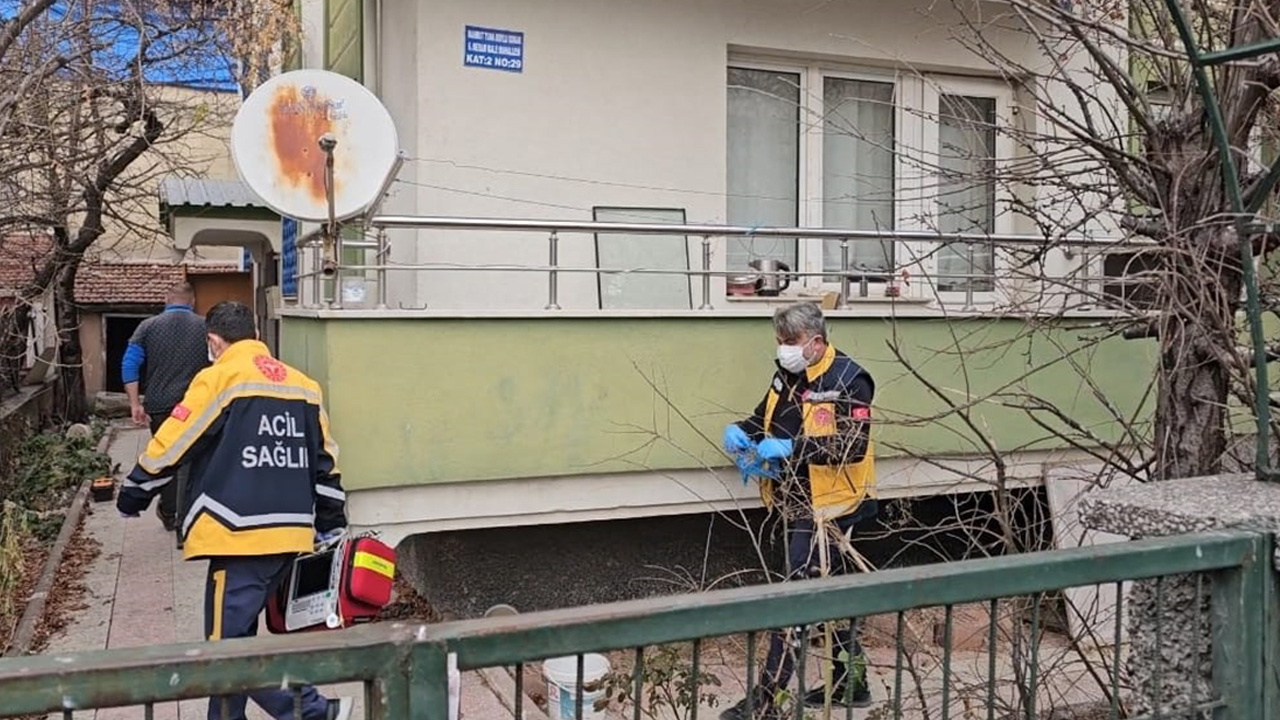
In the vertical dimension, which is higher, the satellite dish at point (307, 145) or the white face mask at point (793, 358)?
the satellite dish at point (307, 145)

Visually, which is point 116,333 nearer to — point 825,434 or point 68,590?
point 68,590

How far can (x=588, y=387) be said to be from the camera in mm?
5062

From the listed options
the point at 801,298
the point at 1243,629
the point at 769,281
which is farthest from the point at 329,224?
the point at 1243,629

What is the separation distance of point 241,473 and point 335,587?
611 mm

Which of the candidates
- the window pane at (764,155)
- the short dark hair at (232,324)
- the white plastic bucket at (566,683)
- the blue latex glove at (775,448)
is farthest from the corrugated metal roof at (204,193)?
the white plastic bucket at (566,683)

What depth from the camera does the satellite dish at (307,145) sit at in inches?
191

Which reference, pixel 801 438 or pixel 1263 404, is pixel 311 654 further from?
pixel 801 438

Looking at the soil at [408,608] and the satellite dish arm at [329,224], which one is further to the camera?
the soil at [408,608]

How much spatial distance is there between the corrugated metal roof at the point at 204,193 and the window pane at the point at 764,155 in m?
5.06

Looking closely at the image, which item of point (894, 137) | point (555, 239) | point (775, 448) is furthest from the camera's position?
point (894, 137)

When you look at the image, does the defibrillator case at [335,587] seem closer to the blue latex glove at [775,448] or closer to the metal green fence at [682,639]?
the blue latex glove at [775,448]

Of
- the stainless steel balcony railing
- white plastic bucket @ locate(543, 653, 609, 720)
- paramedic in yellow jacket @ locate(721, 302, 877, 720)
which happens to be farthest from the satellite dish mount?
white plastic bucket @ locate(543, 653, 609, 720)

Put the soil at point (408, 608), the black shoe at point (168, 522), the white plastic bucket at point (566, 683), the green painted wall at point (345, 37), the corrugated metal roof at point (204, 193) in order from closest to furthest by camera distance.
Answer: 1. the white plastic bucket at point (566, 683)
2. the soil at point (408, 608)
3. the green painted wall at point (345, 37)
4. the black shoe at point (168, 522)
5. the corrugated metal roof at point (204, 193)

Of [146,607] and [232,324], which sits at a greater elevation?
[232,324]
